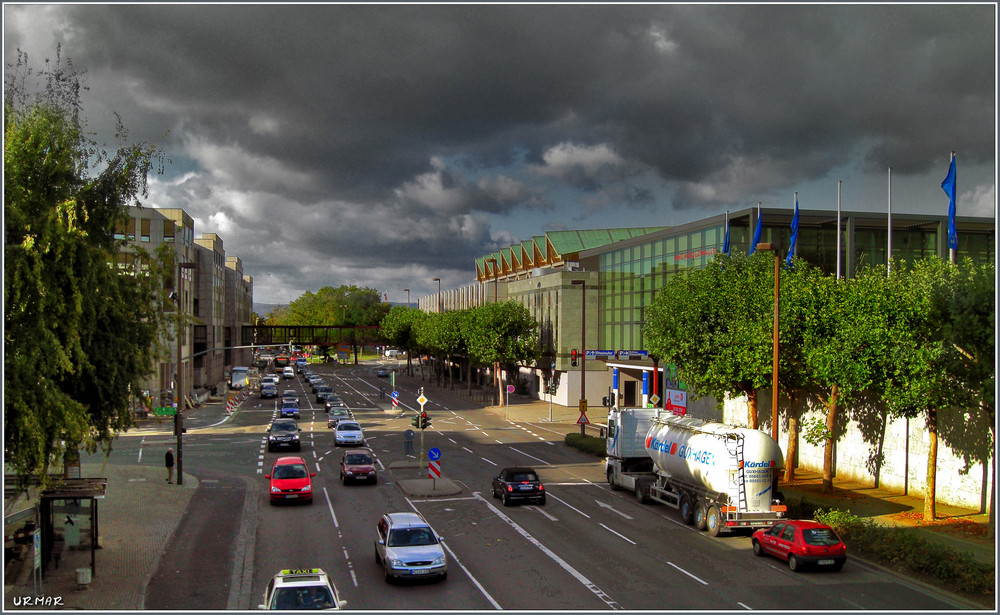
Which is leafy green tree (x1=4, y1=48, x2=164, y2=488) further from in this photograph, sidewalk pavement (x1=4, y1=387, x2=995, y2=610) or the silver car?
the silver car

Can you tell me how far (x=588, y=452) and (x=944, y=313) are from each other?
82.4 feet

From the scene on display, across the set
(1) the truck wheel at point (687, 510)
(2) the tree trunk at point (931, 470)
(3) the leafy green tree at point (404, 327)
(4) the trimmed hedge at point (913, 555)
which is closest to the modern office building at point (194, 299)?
(3) the leafy green tree at point (404, 327)

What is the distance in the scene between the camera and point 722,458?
24625mm

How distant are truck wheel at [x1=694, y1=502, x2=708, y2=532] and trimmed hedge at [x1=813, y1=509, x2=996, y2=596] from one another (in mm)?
3590

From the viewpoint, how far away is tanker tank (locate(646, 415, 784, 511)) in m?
24.1

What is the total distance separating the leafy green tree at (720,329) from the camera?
31250 mm

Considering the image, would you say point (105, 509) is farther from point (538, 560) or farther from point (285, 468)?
point (538, 560)

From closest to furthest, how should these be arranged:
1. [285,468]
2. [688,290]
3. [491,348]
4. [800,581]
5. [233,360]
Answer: [800,581] → [285,468] → [688,290] → [491,348] → [233,360]

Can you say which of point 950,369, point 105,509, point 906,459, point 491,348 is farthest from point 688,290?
point 491,348

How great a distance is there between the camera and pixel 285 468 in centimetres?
3089

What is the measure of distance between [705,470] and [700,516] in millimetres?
1644

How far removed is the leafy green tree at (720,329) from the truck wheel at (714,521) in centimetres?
801

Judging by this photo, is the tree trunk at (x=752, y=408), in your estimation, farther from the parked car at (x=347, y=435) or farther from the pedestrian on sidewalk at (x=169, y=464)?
the pedestrian on sidewalk at (x=169, y=464)

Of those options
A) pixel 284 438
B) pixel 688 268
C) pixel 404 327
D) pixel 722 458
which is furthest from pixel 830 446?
pixel 404 327
